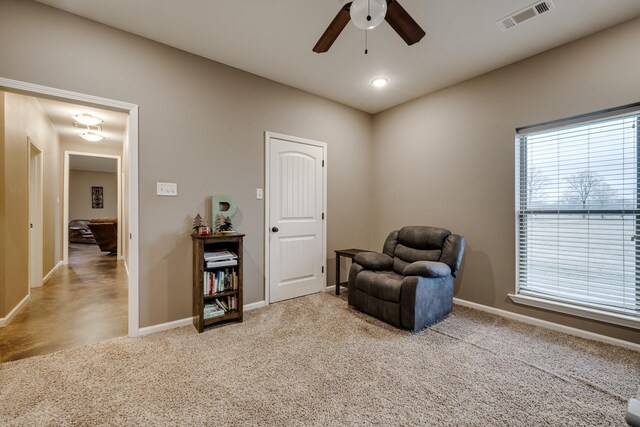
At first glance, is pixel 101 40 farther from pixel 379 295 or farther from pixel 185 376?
pixel 379 295

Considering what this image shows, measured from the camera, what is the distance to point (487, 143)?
3.23m

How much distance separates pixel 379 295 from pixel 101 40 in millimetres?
3414

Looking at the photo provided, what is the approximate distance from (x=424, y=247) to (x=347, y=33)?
2351 mm

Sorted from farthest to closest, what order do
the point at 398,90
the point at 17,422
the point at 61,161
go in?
1. the point at 61,161
2. the point at 398,90
3. the point at 17,422

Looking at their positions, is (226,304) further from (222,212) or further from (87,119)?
(87,119)

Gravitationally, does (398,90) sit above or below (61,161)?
above

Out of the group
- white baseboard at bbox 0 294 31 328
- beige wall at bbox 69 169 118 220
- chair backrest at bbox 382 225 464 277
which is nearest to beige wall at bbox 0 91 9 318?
white baseboard at bbox 0 294 31 328

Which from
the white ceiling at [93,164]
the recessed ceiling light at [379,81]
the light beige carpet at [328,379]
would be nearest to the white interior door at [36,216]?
the light beige carpet at [328,379]

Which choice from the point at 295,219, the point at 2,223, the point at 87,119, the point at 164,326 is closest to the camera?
the point at 164,326

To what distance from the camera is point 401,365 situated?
2.09m

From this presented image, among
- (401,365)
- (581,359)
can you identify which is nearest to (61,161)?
(401,365)

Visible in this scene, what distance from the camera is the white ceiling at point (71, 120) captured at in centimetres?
401

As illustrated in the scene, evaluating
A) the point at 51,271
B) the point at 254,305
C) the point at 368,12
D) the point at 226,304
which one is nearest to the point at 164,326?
the point at 226,304

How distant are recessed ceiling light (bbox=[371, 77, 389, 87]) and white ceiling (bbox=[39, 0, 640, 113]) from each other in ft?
0.22
